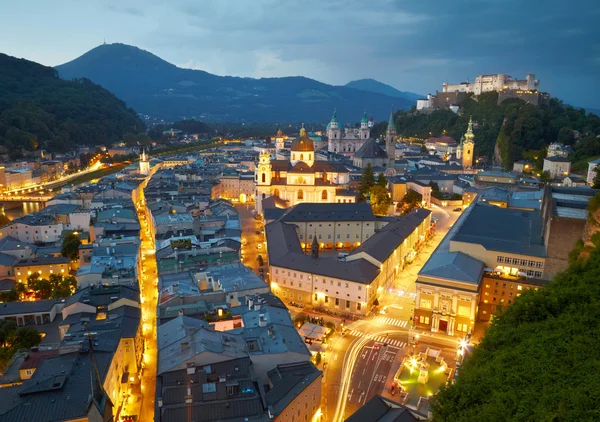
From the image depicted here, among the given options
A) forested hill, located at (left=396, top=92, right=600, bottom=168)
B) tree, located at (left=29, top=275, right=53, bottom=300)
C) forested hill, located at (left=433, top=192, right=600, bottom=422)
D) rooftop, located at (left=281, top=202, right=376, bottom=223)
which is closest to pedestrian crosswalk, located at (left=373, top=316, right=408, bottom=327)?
forested hill, located at (left=433, top=192, right=600, bottom=422)

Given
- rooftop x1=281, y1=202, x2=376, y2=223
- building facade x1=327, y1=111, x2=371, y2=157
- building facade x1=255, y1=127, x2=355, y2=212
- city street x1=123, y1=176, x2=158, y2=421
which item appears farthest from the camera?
building facade x1=327, y1=111, x2=371, y2=157

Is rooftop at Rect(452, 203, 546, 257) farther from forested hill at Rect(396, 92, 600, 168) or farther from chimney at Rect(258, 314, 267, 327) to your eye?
forested hill at Rect(396, 92, 600, 168)

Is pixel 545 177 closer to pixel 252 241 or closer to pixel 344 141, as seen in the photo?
pixel 252 241

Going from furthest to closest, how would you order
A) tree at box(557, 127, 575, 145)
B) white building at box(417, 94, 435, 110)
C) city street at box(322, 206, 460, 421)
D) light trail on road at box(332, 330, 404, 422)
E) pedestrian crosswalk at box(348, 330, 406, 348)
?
white building at box(417, 94, 435, 110), tree at box(557, 127, 575, 145), pedestrian crosswalk at box(348, 330, 406, 348), city street at box(322, 206, 460, 421), light trail on road at box(332, 330, 404, 422)

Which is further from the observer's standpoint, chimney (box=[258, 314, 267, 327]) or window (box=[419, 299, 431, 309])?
window (box=[419, 299, 431, 309])

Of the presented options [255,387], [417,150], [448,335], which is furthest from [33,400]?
[417,150]

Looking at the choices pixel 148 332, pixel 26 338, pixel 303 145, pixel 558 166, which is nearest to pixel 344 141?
pixel 303 145

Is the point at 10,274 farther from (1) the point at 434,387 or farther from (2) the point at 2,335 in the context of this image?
(1) the point at 434,387

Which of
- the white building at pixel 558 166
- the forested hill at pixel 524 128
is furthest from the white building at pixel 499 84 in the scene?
the white building at pixel 558 166
